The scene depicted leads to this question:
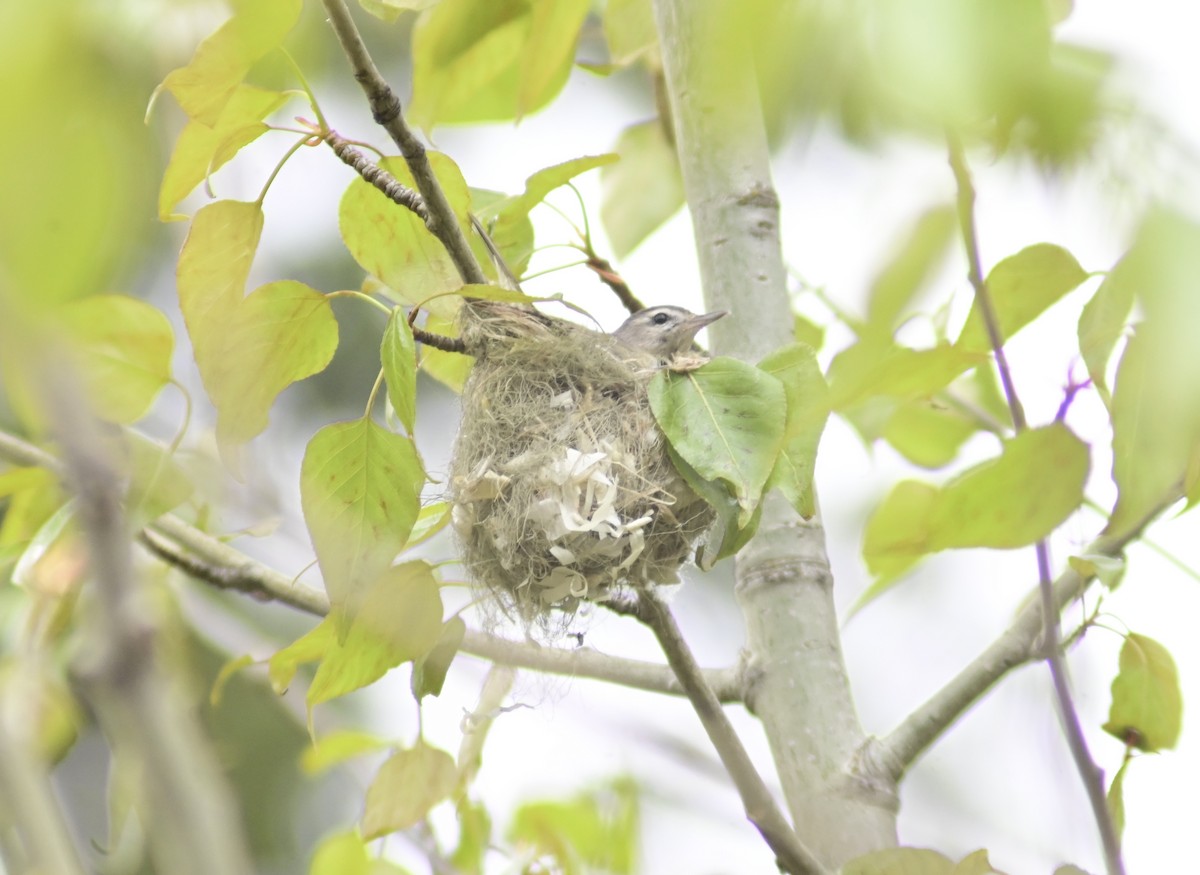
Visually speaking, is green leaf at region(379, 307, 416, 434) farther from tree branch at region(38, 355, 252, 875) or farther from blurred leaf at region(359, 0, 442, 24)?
tree branch at region(38, 355, 252, 875)

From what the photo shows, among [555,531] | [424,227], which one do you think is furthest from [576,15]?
[555,531]

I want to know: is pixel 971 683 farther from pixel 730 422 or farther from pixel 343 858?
pixel 343 858

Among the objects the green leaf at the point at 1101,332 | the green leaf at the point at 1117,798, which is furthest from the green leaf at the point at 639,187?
the green leaf at the point at 1117,798

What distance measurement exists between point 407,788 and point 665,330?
1597 mm

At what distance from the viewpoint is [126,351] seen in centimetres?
200

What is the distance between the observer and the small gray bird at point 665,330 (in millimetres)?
3301

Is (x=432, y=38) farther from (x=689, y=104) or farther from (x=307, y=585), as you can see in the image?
(x=307, y=585)

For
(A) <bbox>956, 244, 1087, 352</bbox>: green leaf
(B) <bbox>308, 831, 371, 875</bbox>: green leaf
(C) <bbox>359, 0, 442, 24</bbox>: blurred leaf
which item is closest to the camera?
(C) <bbox>359, 0, 442, 24</bbox>: blurred leaf

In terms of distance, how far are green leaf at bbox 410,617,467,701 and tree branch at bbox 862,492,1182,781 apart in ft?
2.48

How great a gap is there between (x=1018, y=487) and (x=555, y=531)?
692 mm

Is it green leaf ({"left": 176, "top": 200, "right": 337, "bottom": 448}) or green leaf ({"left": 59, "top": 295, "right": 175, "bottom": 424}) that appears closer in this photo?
green leaf ({"left": 176, "top": 200, "right": 337, "bottom": 448})

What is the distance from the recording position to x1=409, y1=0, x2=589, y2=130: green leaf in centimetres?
187

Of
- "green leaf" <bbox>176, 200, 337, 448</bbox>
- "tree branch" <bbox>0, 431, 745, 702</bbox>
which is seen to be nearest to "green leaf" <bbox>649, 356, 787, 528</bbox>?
"green leaf" <bbox>176, 200, 337, 448</bbox>

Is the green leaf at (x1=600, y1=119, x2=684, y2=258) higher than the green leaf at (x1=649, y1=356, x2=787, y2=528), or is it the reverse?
the green leaf at (x1=600, y1=119, x2=684, y2=258)
